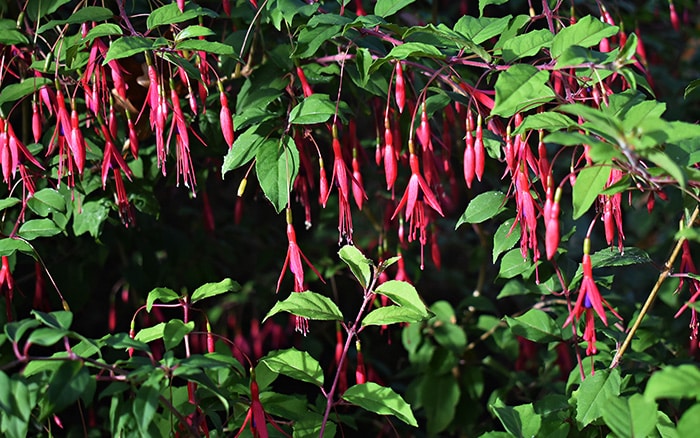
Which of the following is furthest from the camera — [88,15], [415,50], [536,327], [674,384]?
[536,327]

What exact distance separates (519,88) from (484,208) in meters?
0.27

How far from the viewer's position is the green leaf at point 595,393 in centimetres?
89

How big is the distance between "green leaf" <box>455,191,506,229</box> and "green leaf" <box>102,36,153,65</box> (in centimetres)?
43

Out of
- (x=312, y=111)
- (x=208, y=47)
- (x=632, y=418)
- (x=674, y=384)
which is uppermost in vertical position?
(x=208, y=47)

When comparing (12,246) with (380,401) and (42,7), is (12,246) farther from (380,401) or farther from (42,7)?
(380,401)

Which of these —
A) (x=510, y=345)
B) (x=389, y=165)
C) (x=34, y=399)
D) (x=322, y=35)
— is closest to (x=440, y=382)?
(x=510, y=345)

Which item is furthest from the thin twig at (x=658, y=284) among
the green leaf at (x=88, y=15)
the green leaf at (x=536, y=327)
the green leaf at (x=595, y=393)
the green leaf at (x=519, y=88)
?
the green leaf at (x=88, y=15)

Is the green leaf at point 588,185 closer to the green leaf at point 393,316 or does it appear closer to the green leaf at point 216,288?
the green leaf at point 393,316

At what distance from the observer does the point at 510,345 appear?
1462 mm

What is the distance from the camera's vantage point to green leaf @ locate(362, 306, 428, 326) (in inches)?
34.0

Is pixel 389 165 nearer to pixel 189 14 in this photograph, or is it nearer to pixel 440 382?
pixel 189 14

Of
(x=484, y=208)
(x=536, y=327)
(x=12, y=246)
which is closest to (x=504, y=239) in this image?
(x=484, y=208)

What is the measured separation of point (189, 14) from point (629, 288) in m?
1.49

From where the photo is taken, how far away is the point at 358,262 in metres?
0.91
